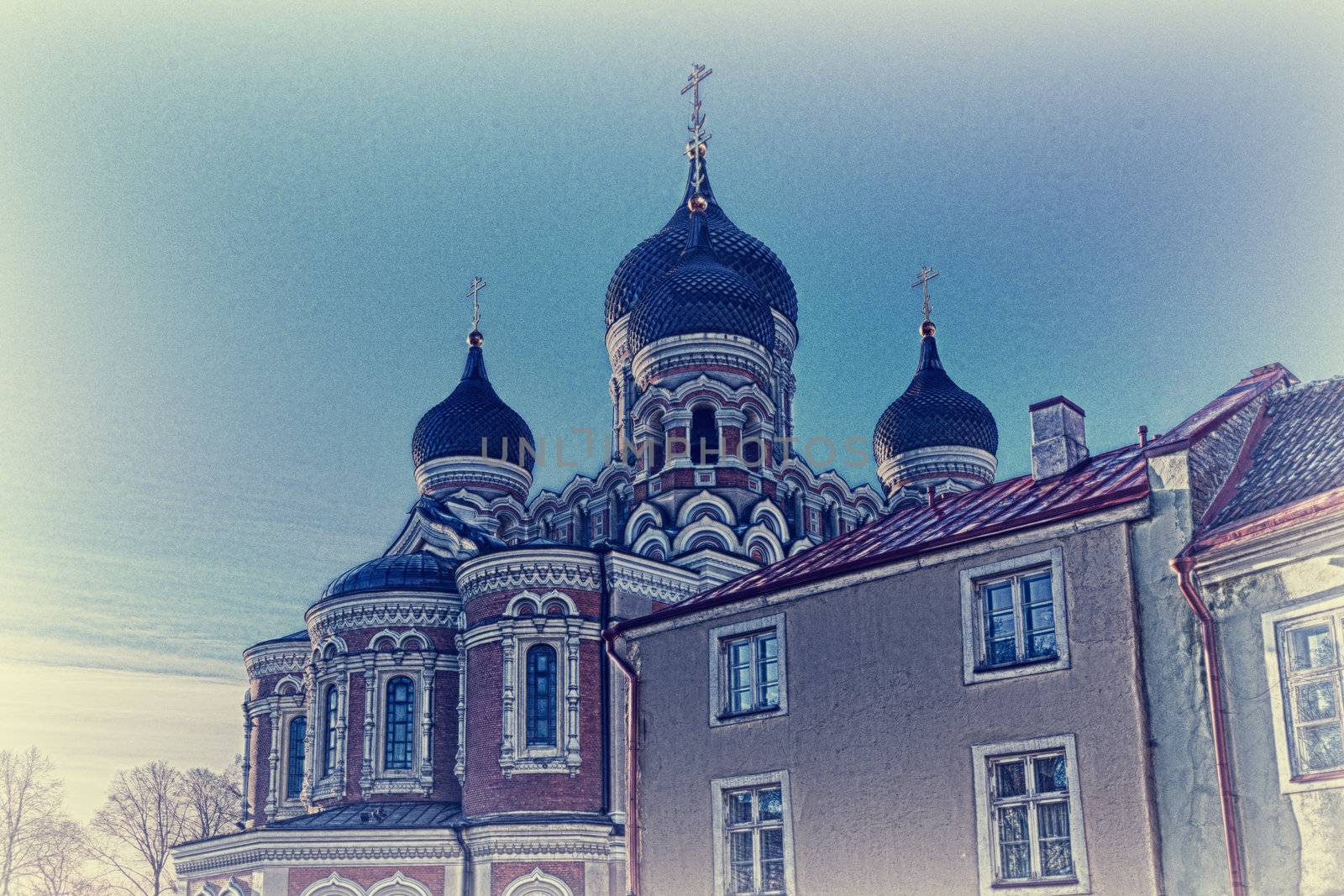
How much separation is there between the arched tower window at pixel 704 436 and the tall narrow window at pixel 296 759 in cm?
957

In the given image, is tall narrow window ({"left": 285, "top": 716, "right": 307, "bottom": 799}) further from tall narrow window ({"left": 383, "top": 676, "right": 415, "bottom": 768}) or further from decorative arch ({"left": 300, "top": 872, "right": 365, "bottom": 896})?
decorative arch ({"left": 300, "top": 872, "right": 365, "bottom": 896})

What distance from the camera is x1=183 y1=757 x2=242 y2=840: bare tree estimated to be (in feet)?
152

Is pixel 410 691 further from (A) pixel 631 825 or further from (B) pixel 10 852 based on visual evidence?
(B) pixel 10 852

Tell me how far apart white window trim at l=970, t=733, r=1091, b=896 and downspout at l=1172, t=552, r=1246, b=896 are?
118cm

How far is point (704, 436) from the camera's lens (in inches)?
1200

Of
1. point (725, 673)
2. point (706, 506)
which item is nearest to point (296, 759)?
point (706, 506)

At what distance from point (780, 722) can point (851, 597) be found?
4.59 feet

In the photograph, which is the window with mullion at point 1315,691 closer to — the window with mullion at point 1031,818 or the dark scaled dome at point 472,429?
the window with mullion at point 1031,818

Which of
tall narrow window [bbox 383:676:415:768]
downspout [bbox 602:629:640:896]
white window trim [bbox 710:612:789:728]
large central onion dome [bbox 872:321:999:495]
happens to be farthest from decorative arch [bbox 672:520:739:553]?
white window trim [bbox 710:612:789:728]

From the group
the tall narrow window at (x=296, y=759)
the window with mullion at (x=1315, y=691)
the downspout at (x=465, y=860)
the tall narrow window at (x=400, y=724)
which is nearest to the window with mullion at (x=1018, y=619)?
the window with mullion at (x=1315, y=691)

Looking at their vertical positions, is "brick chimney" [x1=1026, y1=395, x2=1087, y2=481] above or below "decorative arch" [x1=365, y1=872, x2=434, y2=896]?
above

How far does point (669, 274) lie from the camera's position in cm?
3209

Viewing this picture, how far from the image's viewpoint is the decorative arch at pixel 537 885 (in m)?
24.2

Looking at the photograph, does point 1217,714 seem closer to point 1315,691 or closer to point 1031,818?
point 1315,691
